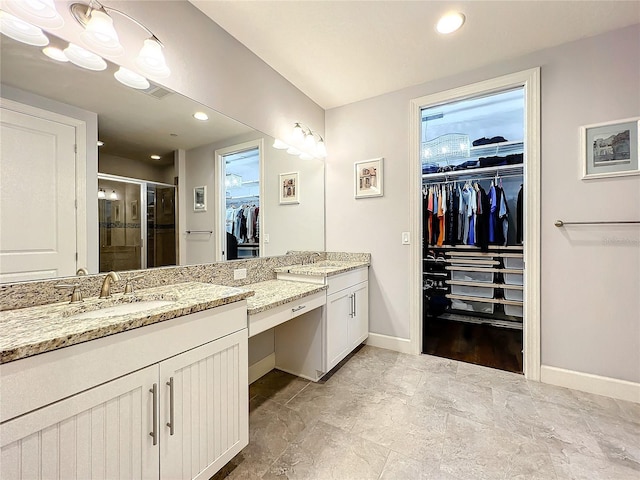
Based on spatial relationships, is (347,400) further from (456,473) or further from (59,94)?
(59,94)

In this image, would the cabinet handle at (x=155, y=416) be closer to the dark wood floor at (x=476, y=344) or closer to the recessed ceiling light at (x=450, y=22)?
the dark wood floor at (x=476, y=344)

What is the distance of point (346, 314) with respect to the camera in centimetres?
243

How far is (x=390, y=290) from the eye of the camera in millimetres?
2748

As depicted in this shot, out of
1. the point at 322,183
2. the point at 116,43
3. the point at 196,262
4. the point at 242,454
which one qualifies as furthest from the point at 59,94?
the point at 322,183

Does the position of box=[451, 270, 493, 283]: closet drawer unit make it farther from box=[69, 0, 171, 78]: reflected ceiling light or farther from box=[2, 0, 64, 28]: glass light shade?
box=[2, 0, 64, 28]: glass light shade

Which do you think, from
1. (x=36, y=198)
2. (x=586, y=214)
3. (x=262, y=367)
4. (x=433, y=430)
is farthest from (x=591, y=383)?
Answer: (x=36, y=198)

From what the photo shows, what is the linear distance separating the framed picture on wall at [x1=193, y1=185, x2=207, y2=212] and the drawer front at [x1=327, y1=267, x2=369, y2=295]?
1076 millimetres

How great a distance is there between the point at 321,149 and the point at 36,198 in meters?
2.31

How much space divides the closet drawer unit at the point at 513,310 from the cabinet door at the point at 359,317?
187cm

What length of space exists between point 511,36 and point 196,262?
2.69m

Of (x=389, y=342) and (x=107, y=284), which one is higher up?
(x=107, y=284)

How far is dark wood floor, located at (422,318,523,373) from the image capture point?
2.50 m

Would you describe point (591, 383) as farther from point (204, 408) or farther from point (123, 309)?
point (123, 309)

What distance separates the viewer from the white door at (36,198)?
109cm
